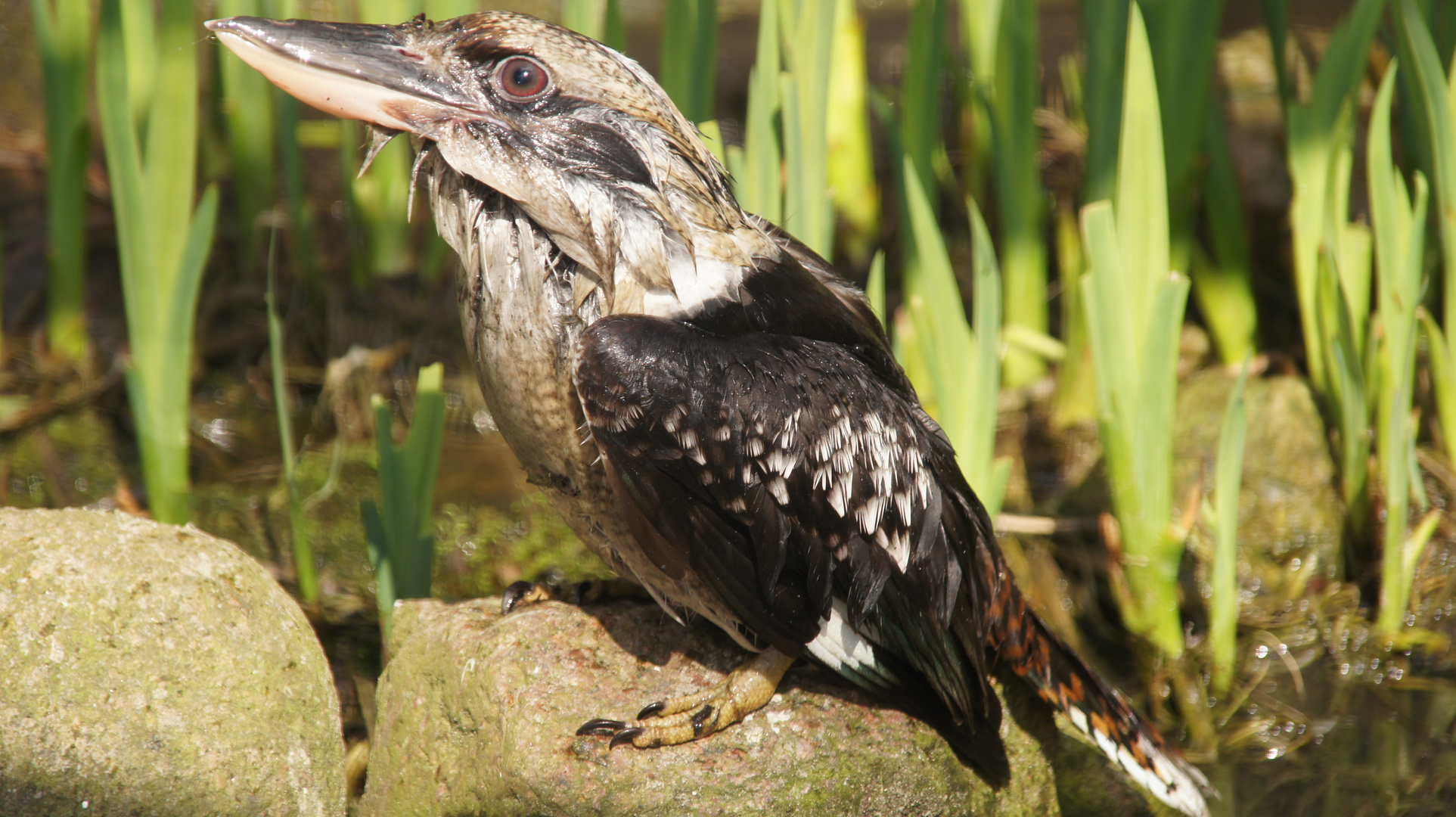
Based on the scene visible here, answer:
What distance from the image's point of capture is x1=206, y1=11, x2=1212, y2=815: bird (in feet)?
6.05

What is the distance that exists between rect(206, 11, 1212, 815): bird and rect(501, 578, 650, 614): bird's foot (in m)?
0.38

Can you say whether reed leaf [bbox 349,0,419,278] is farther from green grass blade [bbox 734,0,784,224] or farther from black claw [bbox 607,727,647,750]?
black claw [bbox 607,727,647,750]

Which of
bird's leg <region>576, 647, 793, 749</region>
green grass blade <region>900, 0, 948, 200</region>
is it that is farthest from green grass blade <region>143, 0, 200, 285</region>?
green grass blade <region>900, 0, 948, 200</region>

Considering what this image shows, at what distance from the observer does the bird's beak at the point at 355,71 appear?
1838 millimetres

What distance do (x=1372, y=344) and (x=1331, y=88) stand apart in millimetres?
736

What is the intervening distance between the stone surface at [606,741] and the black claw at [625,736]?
0.7 inches

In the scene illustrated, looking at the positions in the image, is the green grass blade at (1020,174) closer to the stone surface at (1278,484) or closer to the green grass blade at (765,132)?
the stone surface at (1278,484)

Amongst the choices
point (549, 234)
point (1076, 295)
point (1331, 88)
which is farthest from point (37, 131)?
point (1331, 88)

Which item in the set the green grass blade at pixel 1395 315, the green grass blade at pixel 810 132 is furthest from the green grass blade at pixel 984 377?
the green grass blade at pixel 1395 315

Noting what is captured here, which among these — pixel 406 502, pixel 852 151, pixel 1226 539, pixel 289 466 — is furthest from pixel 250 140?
pixel 1226 539

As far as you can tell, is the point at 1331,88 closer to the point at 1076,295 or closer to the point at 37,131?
the point at 1076,295

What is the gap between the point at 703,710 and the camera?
204 cm

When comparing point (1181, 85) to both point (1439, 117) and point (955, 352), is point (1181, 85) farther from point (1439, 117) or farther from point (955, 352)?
point (955, 352)

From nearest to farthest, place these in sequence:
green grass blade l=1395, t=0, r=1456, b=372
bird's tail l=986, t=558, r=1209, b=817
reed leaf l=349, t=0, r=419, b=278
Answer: bird's tail l=986, t=558, r=1209, b=817, green grass blade l=1395, t=0, r=1456, b=372, reed leaf l=349, t=0, r=419, b=278
